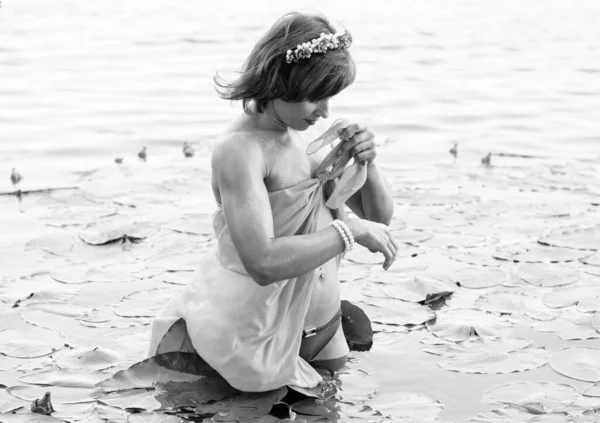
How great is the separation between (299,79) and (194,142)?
3.86 metres

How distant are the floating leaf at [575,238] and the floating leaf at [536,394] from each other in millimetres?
1441

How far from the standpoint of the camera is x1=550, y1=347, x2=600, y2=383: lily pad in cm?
318

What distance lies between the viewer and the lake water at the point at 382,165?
3.50 metres

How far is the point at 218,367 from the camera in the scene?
290 centimetres

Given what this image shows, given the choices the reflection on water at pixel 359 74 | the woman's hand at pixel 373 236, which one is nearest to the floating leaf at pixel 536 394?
the woman's hand at pixel 373 236

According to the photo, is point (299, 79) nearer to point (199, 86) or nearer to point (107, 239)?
point (107, 239)

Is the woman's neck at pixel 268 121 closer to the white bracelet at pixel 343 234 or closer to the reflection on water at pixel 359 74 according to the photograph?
the white bracelet at pixel 343 234

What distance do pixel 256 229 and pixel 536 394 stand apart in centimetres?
111

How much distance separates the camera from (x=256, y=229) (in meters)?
2.65

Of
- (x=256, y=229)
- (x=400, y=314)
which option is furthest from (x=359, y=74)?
(x=256, y=229)

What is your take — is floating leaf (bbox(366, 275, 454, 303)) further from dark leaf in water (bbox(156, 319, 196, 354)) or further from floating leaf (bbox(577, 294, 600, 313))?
dark leaf in water (bbox(156, 319, 196, 354))

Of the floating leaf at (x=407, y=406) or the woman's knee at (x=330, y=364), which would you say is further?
the woman's knee at (x=330, y=364)

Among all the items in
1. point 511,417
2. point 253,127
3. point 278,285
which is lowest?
point 511,417

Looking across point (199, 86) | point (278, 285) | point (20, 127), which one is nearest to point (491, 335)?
point (278, 285)
